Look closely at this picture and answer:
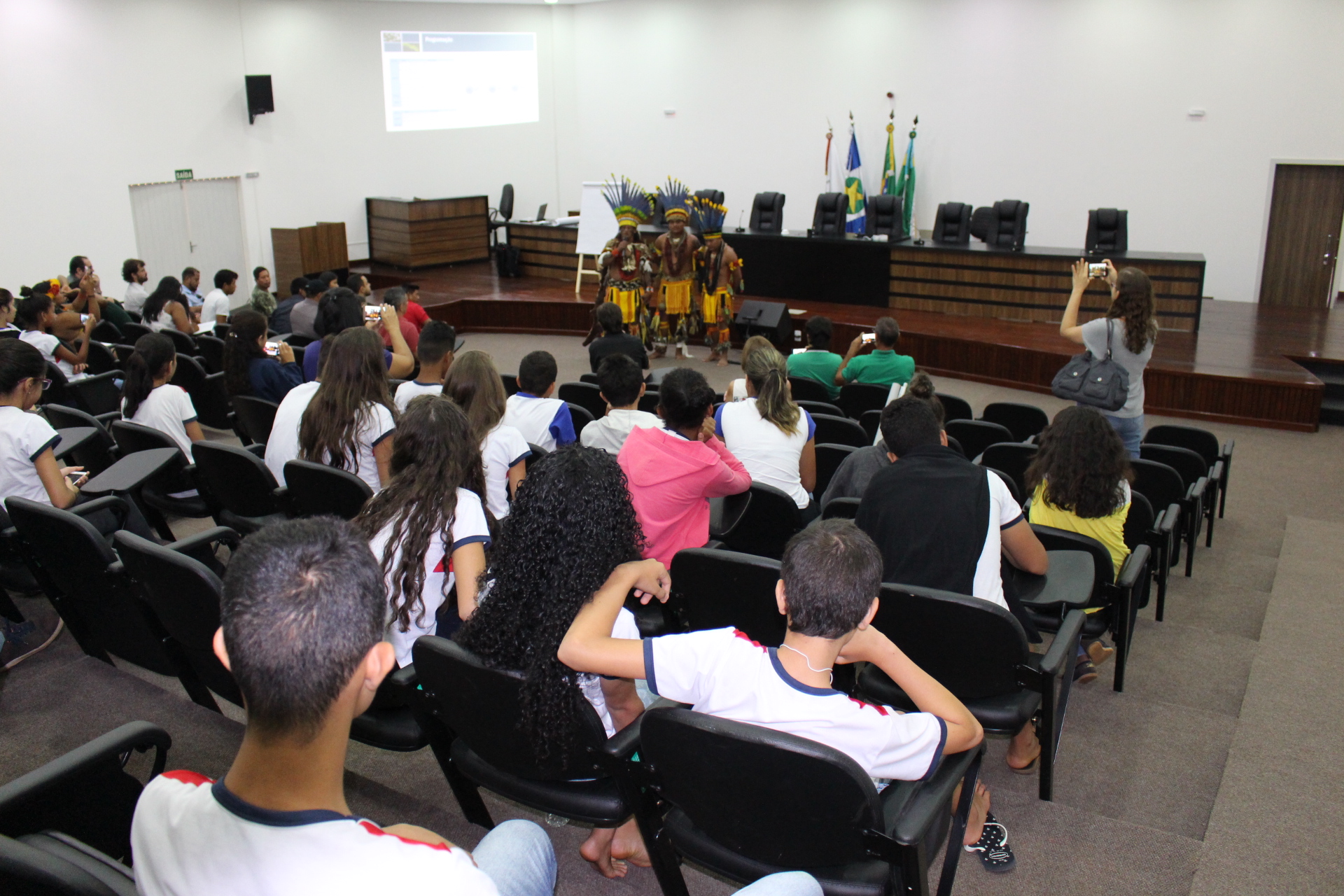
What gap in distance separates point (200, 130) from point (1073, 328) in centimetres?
1063

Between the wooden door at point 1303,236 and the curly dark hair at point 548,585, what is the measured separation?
38.7 ft

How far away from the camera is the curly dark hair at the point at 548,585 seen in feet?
6.12

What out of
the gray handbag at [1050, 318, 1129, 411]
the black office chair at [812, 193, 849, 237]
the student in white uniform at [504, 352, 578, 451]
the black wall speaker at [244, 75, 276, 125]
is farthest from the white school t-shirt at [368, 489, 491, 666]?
the black wall speaker at [244, 75, 276, 125]

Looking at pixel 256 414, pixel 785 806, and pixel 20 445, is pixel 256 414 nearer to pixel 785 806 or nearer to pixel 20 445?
pixel 20 445

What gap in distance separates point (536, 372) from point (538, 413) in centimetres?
20

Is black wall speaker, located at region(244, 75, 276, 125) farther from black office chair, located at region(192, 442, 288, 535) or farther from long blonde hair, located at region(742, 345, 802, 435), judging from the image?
long blonde hair, located at region(742, 345, 802, 435)

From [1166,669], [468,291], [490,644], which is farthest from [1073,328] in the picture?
[468,291]

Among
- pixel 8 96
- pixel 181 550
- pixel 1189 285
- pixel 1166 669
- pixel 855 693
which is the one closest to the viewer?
pixel 855 693

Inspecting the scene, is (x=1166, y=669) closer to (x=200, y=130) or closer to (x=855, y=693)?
(x=855, y=693)

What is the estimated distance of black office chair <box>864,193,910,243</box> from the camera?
10445mm

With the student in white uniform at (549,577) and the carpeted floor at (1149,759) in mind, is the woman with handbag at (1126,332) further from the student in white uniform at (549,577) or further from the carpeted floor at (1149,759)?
the student in white uniform at (549,577)

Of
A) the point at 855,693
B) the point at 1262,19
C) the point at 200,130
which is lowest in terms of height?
the point at 855,693

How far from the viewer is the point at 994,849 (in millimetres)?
2197

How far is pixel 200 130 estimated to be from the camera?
11.6 meters
